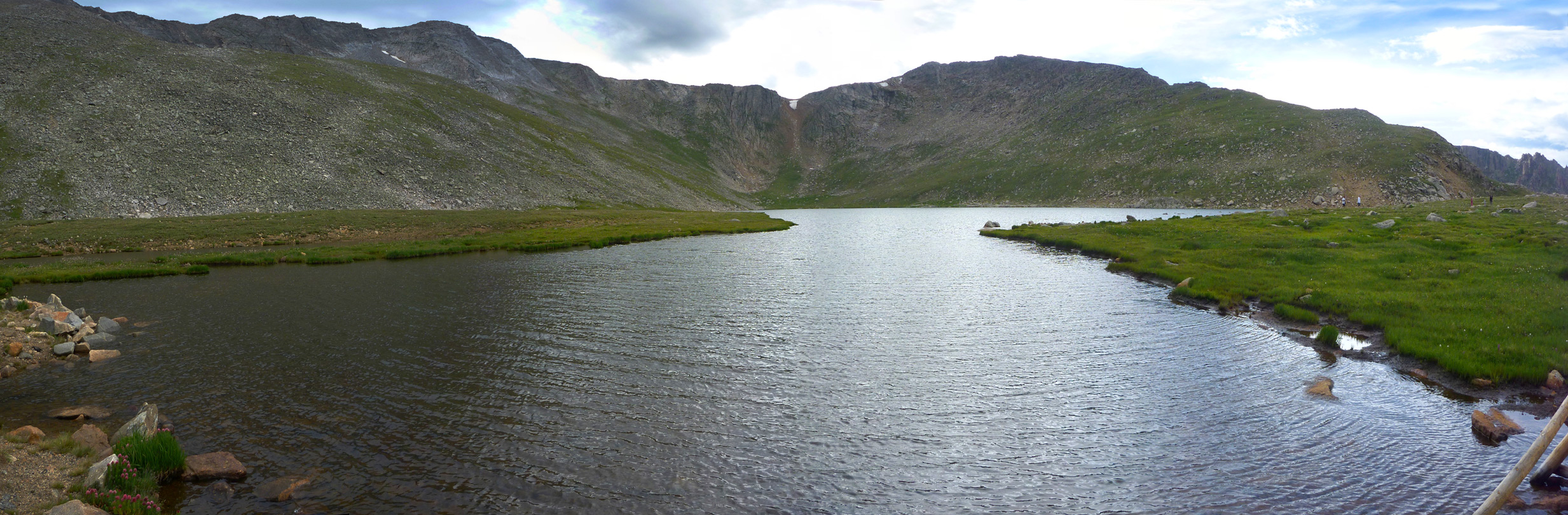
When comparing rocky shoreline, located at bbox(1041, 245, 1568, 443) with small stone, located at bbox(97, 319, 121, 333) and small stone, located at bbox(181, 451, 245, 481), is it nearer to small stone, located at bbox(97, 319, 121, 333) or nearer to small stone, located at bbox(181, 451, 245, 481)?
small stone, located at bbox(181, 451, 245, 481)

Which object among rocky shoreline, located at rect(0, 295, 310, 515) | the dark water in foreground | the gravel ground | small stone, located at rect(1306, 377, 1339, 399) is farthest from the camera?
small stone, located at rect(1306, 377, 1339, 399)

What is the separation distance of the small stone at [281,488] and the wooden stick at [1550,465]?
24.4m

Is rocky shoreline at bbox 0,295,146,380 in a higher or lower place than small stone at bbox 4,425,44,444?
higher

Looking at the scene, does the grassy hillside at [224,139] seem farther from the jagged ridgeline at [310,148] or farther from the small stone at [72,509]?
the small stone at [72,509]

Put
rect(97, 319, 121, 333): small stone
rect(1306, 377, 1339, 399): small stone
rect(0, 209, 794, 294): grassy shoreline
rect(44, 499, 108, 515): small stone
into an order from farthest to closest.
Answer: rect(0, 209, 794, 294): grassy shoreline → rect(97, 319, 121, 333): small stone → rect(1306, 377, 1339, 399): small stone → rect(44, 499, 108, 515): small stone

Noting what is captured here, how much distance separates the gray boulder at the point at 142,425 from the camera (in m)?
14.7

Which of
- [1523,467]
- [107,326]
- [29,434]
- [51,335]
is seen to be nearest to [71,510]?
[29,434]

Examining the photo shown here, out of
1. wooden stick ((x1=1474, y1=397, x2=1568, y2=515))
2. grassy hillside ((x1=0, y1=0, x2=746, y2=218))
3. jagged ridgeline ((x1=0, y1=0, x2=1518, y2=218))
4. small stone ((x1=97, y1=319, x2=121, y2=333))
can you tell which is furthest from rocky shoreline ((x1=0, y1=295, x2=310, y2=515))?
jagged ridgeline ((x1=0, y1=0, x2=1518, y2=218))

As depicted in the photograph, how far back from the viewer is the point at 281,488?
13594mm

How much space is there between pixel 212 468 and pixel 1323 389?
1191 inches

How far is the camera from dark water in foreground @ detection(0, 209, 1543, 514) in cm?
1360

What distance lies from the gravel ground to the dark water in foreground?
84.1 inches

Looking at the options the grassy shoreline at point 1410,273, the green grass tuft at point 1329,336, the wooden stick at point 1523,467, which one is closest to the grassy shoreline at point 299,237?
the grassy shoreline at point 1410,273

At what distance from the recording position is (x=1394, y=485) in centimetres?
1373
